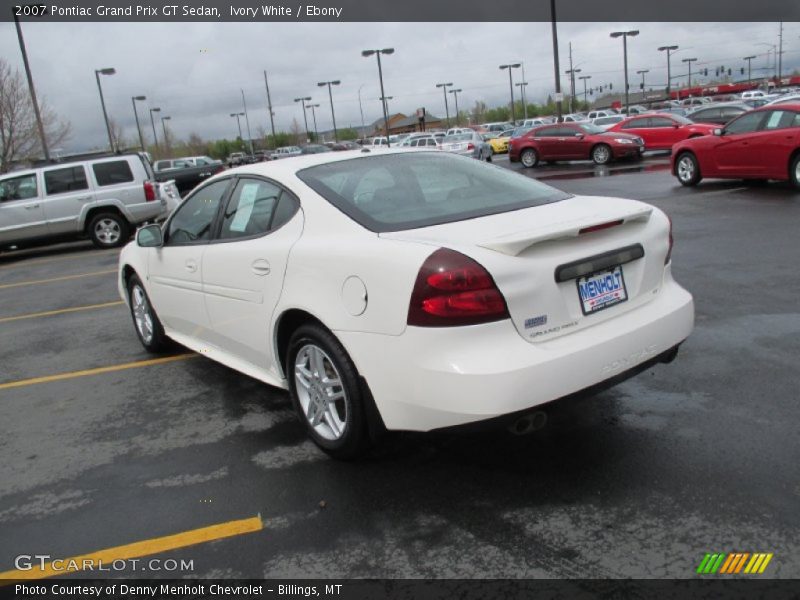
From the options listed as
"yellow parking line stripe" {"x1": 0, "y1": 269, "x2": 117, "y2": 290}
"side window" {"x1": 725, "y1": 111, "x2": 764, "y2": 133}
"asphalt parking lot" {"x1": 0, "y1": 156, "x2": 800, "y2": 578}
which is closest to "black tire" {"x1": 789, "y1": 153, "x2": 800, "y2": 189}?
"side window" {"x1": 725, "y1": 111, "x2": 764, "y2": 133}

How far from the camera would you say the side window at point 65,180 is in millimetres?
14250

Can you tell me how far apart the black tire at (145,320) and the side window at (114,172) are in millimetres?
9317

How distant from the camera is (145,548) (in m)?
2.98

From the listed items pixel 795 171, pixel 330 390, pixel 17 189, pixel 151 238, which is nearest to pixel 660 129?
pixel 795 171

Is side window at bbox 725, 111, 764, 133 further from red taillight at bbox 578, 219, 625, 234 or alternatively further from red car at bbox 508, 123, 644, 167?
red taillight at bbox 578, 219, 625, 234

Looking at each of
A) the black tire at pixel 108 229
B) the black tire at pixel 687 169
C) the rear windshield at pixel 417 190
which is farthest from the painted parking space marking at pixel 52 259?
the black tire at pixel 687 169

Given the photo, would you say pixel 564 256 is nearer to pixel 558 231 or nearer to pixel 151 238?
pixel 558 231

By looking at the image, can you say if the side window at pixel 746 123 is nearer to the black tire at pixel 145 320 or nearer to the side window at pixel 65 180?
the black tire at pixel 145 320

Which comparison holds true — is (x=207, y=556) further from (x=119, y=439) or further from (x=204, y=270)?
(x=204, y=270)

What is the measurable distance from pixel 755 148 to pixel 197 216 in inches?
430

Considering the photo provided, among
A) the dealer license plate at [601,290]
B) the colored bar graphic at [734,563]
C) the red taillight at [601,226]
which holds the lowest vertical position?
the colored bar graphic at [734,563]

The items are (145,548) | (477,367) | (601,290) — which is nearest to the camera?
(477,367)

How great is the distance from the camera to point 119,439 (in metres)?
4.19
